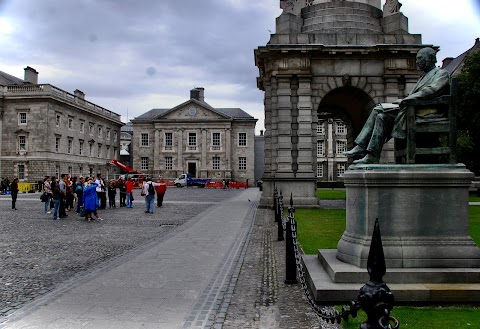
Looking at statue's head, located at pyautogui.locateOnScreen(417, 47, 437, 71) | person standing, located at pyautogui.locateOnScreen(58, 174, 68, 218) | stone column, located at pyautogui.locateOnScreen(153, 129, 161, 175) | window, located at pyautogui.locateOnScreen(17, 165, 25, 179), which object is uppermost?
stone column, located at pyautogui.locateOnScreen(153, 129, 161, 175)

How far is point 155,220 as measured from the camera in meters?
17.2

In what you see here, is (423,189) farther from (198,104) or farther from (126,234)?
(198,104)

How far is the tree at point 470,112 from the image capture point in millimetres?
32406

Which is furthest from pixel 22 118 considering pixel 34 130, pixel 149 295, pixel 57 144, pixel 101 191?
pixel 149 295

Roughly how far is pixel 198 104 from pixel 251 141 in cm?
983

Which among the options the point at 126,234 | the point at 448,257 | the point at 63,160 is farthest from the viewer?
the point at 63,160

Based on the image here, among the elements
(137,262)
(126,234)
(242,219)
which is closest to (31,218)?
(126,234)

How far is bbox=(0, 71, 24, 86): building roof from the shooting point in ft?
177

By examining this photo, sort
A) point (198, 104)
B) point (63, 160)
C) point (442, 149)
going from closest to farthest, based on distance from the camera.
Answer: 1. point (442, 149)
2. point (63, 160)
3. point (198, 104)

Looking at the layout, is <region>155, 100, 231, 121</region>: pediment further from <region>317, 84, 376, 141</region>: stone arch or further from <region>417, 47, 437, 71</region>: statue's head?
<region>417, 47, 437, 71</region>: statue's head

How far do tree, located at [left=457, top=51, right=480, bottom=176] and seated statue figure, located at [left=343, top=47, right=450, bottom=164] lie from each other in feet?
88.5

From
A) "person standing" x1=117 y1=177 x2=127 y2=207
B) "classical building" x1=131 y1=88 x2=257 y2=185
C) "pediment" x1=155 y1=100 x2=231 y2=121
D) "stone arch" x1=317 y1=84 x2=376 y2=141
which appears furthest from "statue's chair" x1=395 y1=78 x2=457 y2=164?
"pediment" x1=155 y1=100 x2=231 y2=121

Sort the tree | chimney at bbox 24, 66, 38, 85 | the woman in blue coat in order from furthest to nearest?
chimney at bbox 24, 66, 38, 85 < the tree < the woman in blue coat

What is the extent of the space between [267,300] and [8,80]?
58.6 meters
